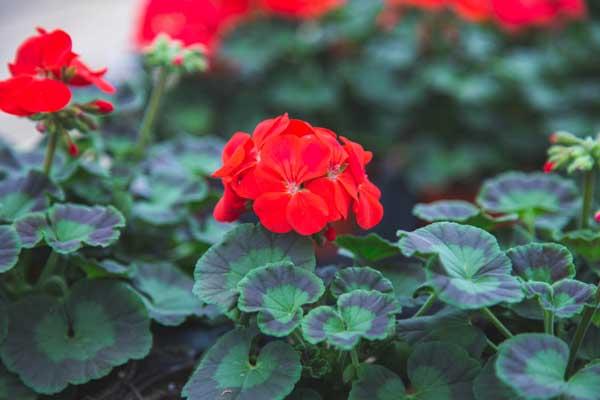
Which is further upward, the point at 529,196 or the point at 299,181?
the point at 299,181

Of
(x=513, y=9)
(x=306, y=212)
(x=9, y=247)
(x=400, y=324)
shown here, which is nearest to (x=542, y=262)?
(x=400, y=324)

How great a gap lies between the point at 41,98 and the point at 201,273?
32 cm

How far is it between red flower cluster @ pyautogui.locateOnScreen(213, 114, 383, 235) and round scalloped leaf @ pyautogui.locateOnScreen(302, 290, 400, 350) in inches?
3.9

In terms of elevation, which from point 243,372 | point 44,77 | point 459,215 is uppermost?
point 44,77

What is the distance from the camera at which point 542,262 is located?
1052mm

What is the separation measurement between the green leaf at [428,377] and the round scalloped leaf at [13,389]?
0.44 meters

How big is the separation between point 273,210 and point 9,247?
1.12 feet

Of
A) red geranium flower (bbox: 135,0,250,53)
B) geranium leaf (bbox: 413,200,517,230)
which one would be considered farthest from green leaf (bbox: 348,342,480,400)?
red geranium flower (bbox: 135,0,250,53)

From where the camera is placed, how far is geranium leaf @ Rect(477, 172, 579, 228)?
1367 mm

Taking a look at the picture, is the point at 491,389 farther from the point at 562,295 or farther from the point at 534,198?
the point at 534,198

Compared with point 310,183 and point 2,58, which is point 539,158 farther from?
point 2,58

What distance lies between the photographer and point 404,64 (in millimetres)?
2623

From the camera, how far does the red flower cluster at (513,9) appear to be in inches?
100

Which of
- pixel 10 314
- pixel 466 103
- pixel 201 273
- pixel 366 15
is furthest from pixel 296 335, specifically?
pixel 366 15
